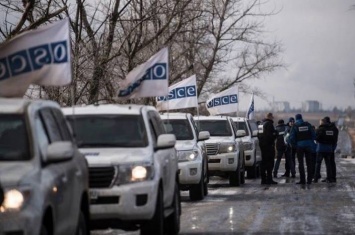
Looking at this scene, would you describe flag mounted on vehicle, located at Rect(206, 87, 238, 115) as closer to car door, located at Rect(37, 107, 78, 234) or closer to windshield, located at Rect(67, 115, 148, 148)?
windshield, located at Rect(67, 115, 148, 148)

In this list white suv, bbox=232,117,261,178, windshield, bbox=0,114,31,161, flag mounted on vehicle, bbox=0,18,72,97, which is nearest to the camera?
windshield, bbox=0,114,31,161

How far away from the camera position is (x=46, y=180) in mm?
8688

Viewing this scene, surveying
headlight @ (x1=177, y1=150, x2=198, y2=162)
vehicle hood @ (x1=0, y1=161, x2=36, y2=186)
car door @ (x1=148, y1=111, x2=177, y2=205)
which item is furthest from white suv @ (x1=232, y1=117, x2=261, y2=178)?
vehicle hood @ (x1=0, y1=161, x2=36, y2=186)

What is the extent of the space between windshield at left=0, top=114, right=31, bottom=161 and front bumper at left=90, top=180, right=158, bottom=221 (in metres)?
2.82

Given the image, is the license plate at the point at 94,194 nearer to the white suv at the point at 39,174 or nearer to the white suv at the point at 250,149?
the white suv at the point at 39,174

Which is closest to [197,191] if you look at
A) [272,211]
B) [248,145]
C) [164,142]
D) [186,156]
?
[186,156]

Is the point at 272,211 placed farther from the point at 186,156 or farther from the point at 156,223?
the point at 156,223

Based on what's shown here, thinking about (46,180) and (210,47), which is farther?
(210,47)

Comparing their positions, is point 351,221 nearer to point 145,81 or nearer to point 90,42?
point 145,81

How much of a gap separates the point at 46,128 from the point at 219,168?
653 inches

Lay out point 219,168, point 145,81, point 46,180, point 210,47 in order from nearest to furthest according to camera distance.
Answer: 1. point 46,180
2. point 145,81
3. point 219,168
4. point 210,47

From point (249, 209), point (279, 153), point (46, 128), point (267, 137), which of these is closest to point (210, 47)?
point (279, 153)

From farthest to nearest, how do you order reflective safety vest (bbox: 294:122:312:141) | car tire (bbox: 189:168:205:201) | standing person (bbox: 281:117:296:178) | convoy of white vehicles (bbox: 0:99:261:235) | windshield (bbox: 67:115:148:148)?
standing person (bbox: 281:117:296:178), reflective safety vest (bbox: 294:122:312:141), car tire (bbox: 189:168:205:201), windshield (bbox: 67:115:148:148), convoy of white vehicles (bbox: 0:99:261:235)

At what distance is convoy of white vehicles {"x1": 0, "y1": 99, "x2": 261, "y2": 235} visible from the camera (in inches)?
327
